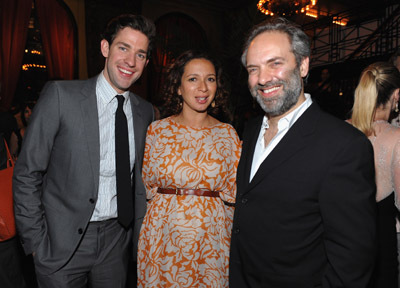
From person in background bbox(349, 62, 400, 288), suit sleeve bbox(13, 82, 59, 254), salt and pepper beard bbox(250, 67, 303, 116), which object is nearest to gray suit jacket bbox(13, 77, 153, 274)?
suit sleeve bbox(13, 82, 59, 254)

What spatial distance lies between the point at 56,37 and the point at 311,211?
7.26 m

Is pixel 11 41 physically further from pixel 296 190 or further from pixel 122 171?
pixel 296 190

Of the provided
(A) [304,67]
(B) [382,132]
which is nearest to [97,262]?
(A) [304,67]

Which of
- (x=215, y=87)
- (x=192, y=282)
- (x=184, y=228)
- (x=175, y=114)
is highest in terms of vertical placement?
(x=215, y=87)

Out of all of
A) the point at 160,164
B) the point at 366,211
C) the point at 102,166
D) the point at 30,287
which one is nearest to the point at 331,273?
the point at 366,211

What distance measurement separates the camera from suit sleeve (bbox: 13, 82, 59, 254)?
161cm

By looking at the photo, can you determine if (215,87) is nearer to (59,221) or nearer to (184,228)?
(184,228)

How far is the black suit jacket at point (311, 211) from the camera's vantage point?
1146mm

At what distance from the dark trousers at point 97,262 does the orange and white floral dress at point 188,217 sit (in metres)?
0.14

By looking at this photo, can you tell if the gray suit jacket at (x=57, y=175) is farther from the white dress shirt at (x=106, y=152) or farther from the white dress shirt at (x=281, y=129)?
the white dress shirt at (x=281, y=129)

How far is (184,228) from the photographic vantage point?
1872 mm

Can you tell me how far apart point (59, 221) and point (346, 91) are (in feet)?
24.5

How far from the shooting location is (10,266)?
6.66 ft

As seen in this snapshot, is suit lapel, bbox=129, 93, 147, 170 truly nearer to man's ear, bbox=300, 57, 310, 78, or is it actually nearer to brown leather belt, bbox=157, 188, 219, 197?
brown leather belt, bbox=157, 188, 219, 197
